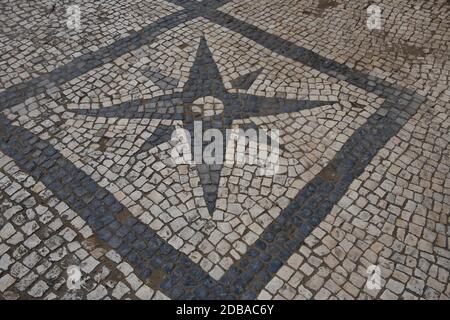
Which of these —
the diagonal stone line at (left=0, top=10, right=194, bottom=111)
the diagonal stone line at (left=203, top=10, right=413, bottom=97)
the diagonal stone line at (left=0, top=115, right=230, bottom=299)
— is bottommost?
the diagonal stone line at (left=0, top=115, right=230, bottom=299)

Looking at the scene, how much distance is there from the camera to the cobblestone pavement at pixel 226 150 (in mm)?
4676

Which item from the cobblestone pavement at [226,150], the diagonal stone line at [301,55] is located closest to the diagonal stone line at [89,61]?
the cobblestone pavement at [226,150]

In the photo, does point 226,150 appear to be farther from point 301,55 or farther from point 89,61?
point 89,61

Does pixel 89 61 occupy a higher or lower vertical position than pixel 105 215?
higher

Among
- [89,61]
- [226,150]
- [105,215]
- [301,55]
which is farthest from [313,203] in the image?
[89,61]

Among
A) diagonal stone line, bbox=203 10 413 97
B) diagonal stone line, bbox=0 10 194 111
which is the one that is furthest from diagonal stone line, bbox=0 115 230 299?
diagonal stone line, bbox=203 10 413 97

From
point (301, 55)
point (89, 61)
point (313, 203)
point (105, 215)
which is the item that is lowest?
point (105, 215)

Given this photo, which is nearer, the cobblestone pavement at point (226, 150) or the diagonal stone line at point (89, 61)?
the cobblestone pavement at point (226, 150)

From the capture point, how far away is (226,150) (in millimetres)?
5938

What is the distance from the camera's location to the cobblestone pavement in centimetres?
468

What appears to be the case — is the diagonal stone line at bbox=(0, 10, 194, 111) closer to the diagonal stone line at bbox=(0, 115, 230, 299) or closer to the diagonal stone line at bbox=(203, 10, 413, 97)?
the diagonal stone line at bbox=(0, 115, 230, 299)

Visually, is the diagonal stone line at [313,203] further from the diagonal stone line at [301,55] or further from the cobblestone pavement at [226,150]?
the diagonal stone line at [301,55]

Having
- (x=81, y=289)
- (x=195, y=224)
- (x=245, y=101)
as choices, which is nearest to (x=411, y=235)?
(x=195, y=224)
